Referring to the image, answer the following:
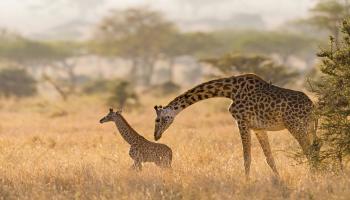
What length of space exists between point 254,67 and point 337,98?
17104mm

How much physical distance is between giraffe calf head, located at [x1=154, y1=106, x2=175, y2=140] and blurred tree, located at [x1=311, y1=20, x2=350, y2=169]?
2156mm

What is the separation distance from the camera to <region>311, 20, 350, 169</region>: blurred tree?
9.22 meters

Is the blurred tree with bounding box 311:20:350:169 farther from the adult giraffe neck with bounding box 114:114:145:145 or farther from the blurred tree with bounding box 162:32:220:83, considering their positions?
the blurred tree with bounding box 162:32:220:83

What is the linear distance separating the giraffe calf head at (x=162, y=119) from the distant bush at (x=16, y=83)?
104 feet

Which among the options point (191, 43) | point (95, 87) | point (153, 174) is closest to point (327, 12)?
point (95, 87)

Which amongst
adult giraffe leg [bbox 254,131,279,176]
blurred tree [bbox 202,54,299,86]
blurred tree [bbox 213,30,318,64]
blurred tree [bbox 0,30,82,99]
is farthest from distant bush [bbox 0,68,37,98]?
adult giraffe leg [bbox 254,131,279,176]

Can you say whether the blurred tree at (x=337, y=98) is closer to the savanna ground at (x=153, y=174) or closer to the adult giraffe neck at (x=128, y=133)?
the savanna ground at (x=153, y=174)

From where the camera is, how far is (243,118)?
9438 millimetres

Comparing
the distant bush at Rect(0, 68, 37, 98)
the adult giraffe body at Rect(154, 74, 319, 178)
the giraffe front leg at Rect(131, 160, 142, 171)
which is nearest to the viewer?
the adult giraffe body at Rect(154, 74, 319, 178)

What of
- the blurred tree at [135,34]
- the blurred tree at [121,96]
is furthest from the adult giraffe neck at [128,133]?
the blurred tree at [135,34]

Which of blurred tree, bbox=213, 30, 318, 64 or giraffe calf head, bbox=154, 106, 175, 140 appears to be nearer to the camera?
giraffe calf head, bbox=154, 106, 175, 140

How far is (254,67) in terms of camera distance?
26.4m

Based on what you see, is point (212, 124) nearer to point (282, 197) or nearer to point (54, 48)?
point (282, 197)

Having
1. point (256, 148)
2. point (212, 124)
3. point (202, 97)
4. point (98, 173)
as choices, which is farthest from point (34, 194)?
point (212, 124)
